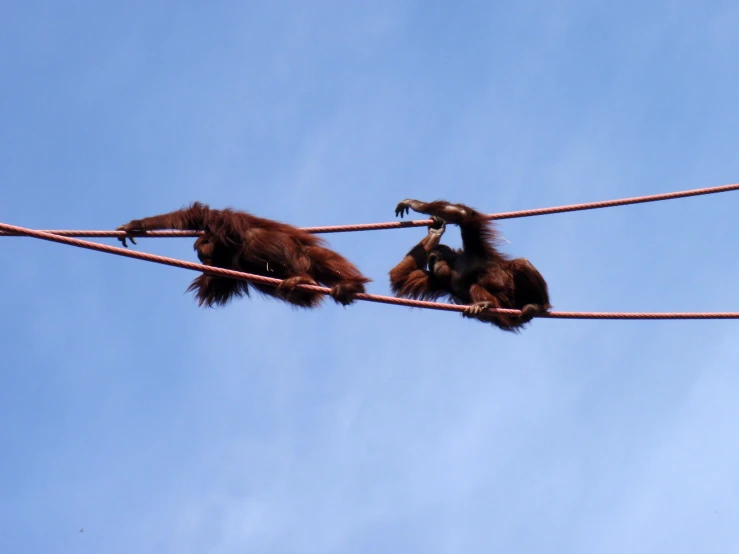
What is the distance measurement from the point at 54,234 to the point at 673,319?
5.53 meters

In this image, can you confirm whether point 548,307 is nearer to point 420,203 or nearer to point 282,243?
point 420,203

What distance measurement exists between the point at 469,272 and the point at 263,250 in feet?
7.66

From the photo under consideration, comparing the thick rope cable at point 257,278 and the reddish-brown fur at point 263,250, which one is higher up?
the reddish-brown fur at point 263,250

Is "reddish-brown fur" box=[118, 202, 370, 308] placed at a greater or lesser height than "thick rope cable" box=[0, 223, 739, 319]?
greater

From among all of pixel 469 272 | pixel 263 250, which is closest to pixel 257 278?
pixel 263 250

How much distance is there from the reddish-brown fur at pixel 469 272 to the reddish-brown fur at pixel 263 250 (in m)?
1.00

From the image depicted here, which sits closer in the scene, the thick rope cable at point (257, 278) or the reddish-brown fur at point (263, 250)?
the thick rope cable at point (257, 278)

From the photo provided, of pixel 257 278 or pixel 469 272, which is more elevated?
pixel 469 272

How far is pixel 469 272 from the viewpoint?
11.3 m

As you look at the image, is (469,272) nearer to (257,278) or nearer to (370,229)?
(370,229)

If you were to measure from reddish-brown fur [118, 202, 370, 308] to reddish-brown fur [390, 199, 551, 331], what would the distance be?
1.00 meters

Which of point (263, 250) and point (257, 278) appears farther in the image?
point (263, 250)

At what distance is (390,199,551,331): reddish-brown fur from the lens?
1086cm

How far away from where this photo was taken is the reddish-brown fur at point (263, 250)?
35.2ft
